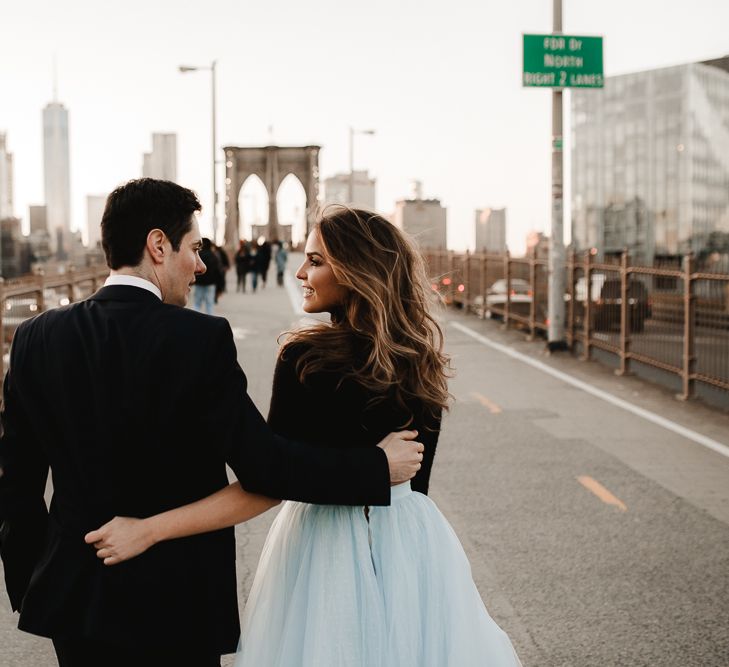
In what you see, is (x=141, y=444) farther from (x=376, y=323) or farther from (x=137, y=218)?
(x=376, y=323)

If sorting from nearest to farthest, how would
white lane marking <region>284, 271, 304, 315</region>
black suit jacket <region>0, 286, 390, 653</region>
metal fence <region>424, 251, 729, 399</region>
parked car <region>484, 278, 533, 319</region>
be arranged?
black suit jacket <region>0, 286, 390, 653</region>, metal fence <region>424, 251, 729, 399</region>, parked car <region>484, 278, 533, 319</region>, white lane marking <region>284, 271, 304, 315</region>

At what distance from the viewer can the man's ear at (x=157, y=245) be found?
2504 mm

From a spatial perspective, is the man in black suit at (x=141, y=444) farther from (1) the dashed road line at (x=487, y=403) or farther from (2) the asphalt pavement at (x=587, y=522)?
(1) the dashed road line at (x=487, y=403)

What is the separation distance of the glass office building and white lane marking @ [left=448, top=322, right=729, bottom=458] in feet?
341

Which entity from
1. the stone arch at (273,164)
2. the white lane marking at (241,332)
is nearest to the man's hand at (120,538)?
the white lane marking at (241,332)

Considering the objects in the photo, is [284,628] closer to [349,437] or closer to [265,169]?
[349,437]

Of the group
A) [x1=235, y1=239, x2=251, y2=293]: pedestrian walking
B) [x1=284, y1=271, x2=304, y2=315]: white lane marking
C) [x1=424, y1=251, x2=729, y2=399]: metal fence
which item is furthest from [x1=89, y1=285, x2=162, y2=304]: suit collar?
[x1=235, y1=239, x2=251, y2=293]: pedestrian walking

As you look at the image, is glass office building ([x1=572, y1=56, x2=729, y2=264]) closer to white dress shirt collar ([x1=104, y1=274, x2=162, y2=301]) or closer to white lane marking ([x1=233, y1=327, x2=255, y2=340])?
white lane marking ([x1=233, y1=327, x2=255, y2=340])

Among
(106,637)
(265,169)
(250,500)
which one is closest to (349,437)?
(250,500)

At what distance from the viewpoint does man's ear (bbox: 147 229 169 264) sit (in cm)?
250

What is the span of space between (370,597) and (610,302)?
13909 mm

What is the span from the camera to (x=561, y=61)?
1712cm

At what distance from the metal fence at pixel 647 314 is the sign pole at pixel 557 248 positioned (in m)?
0.22

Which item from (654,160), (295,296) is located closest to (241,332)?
(295,296)
